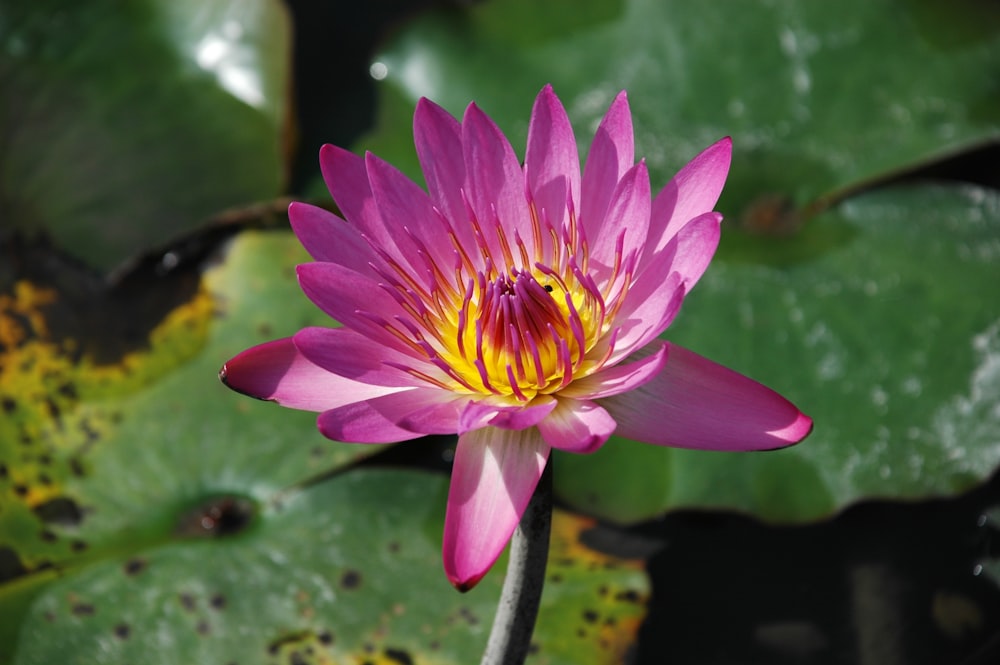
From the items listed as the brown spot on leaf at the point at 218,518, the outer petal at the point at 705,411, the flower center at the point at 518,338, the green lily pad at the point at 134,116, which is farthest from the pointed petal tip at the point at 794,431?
the green lily pad at the point at 134,116

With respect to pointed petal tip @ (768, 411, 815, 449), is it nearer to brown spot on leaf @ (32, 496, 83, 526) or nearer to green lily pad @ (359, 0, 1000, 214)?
green lily pad @ (359, 0, 1000, 214)

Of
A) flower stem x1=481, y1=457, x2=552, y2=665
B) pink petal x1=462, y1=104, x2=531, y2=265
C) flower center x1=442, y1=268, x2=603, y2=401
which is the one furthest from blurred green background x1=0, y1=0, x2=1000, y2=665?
pink petal x1=462, y1=104, x2=531, y2=265

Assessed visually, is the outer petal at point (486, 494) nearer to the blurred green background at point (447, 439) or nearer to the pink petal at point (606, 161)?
the pink petal at point (606, 161)

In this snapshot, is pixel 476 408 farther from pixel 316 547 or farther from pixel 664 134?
pixel 664 134

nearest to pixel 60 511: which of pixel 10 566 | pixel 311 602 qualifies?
pixel 10 566

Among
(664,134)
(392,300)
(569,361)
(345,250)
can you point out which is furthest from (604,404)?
(664,134)

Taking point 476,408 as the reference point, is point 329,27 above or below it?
above
